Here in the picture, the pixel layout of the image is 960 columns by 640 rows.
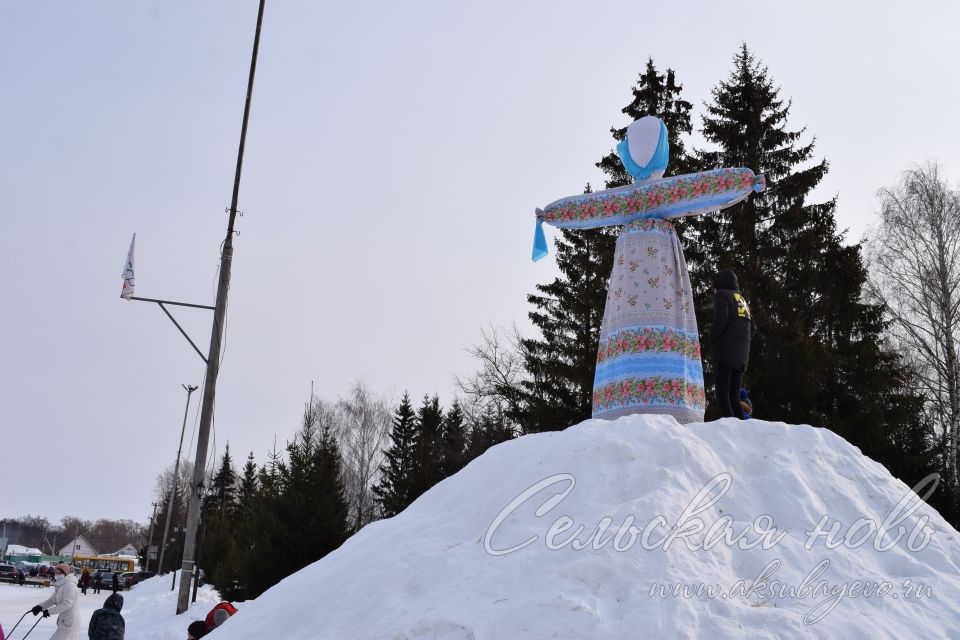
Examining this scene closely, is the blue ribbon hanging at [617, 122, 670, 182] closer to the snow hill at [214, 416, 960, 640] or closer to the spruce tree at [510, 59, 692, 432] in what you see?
the snow hill at [214, 416, 960, 640]

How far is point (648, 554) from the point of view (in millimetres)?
5098

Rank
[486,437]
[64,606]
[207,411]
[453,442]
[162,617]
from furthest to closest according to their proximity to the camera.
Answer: [453,442], [486,437], [162,617], [207,411], [64,606]

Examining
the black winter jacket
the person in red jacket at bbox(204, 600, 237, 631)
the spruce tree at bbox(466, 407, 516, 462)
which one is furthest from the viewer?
the spruce tree at bbox(466, 407, 516, 462)

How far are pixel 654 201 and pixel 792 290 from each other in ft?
40.4

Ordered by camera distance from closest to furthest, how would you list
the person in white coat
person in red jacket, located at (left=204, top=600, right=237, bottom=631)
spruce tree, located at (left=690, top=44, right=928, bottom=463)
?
1. person in red jacket, located at (left=204, top=600, right=237, bottom=631)
2. the person in white coat
3. spruce tree, located at (left=690, top=44, right=928, bottom=463)

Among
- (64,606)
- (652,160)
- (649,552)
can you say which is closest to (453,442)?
(64,606)

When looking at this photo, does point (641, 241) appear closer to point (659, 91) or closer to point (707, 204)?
point (707, 204)

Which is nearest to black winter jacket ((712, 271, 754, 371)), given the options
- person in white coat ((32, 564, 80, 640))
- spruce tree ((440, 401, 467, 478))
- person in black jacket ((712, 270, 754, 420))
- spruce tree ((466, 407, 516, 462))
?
person in black jacket ((712, 270, 754, 420))

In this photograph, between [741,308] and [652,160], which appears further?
[652,160]

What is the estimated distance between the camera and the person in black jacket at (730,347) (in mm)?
8203

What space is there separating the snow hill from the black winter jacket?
135cm

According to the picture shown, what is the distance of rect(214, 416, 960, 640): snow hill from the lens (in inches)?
182

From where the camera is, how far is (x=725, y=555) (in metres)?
5.22

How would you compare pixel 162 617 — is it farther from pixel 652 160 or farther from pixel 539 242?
pixel 652 160
